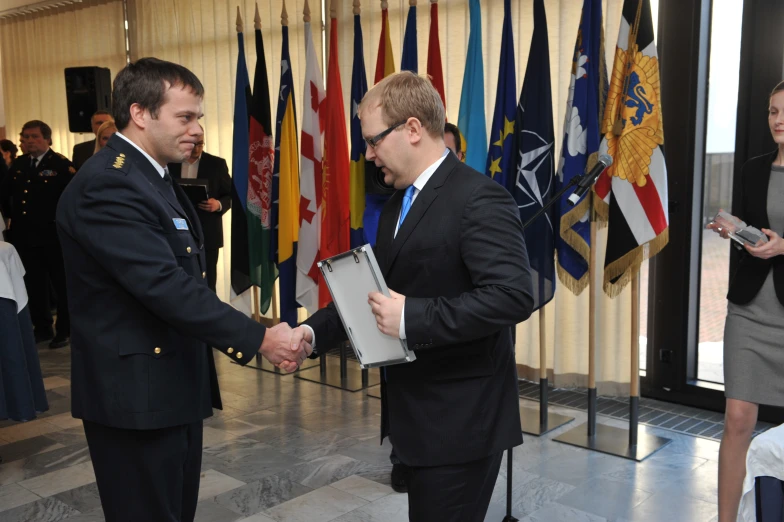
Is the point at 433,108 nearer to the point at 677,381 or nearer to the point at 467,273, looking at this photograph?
the point at 467,273

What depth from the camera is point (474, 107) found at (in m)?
4.01

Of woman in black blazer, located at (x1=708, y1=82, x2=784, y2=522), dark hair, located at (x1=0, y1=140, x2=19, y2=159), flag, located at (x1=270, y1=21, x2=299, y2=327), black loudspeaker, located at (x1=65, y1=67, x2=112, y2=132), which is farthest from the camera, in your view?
dark hair, located at (x1=0, y1=140, x2=19, y2=159)

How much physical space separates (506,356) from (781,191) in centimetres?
138

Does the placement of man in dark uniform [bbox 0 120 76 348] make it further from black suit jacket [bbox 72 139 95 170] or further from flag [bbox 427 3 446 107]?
flag [bbox 427 3 446 107]

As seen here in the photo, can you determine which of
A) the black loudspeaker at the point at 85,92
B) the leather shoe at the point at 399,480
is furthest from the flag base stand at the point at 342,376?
the black loudspeaker at the point at 85,92

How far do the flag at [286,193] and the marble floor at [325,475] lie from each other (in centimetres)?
83

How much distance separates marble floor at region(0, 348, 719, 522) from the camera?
2.93 m

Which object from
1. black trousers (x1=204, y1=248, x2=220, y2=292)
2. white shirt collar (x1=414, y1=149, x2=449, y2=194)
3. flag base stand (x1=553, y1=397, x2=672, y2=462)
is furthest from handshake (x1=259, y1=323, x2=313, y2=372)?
black trousers (x1=204, y1=248, x2=220, y2=292)

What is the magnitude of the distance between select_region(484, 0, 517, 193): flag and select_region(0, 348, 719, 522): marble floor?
1383 millimetres

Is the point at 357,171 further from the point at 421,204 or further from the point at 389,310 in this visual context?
the point at 389,310

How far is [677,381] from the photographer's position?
4242 millimetres

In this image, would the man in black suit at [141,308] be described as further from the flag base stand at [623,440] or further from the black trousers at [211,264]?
the black trousers at [211,264]

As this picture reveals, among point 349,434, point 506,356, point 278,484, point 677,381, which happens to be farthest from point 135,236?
point 677,381

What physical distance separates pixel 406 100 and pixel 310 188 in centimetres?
325
